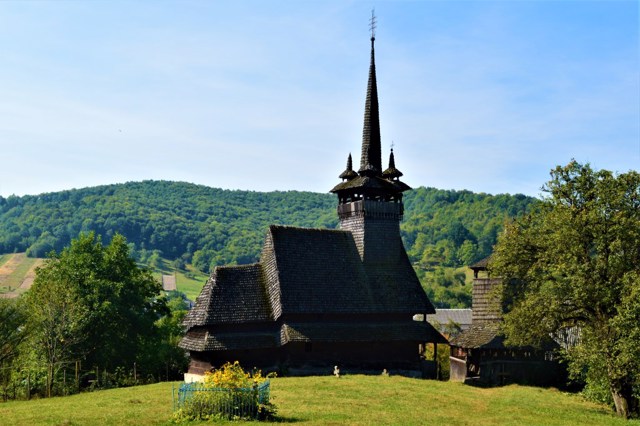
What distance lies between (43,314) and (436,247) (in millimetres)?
161108

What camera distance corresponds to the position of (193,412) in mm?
26656

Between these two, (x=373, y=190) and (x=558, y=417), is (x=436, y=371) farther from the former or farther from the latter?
(x=558, y=417)

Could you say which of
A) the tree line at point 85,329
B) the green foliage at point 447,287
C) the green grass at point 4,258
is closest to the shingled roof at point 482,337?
the tree line at point 85,329

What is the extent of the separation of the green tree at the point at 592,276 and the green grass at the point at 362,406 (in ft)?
8.72

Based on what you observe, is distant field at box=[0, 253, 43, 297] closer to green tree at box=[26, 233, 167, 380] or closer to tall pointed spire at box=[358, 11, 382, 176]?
green tree at box=[26, 233, 167, 380]

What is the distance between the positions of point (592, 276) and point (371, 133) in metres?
22.5

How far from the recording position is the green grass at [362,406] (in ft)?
90.3

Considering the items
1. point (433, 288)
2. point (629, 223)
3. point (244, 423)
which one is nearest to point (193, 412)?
point (244, 423)

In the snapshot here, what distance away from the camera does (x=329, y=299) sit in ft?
146

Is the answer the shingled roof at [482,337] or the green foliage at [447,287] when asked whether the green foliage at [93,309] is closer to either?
the shingled roof at [482,337]

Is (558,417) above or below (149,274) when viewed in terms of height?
below

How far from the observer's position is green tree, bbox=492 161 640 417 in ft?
99.6

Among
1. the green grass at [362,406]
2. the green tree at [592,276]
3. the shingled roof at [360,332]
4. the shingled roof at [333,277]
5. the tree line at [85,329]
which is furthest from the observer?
the shingled roof at [333,277]

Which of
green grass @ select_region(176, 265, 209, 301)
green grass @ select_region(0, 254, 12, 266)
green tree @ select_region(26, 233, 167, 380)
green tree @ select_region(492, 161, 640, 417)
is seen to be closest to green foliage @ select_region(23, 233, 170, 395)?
green tree @ select_region(26, 233, 167, 380)
